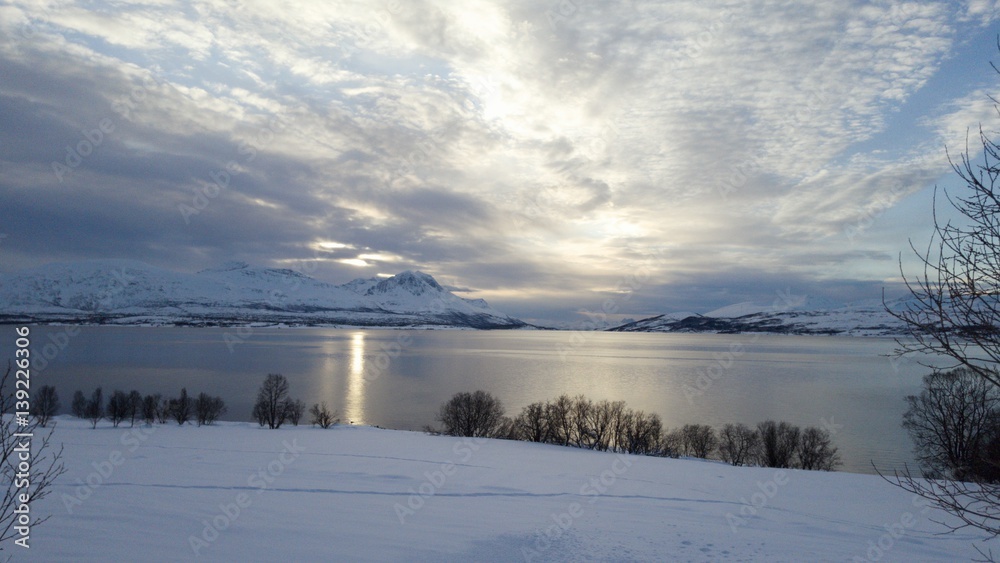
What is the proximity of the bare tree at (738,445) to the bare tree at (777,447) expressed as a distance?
0.47 m

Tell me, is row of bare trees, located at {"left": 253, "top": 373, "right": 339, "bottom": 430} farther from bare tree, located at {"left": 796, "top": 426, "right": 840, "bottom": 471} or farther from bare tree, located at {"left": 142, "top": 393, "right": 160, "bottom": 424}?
bare tree, located at {"left": 796, "top": 426, "right": 840, "bottom": 471}

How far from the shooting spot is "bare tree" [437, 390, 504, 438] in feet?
114

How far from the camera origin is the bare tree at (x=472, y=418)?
34.7 metres

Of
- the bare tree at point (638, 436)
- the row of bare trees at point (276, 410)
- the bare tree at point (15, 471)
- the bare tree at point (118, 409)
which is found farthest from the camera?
the bare tree at point (118, 409)

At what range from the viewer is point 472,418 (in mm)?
35062

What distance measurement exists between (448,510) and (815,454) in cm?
2662

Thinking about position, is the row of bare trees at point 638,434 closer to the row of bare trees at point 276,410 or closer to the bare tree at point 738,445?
the bare tree at point 738,445

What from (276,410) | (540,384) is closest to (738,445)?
(540,384)

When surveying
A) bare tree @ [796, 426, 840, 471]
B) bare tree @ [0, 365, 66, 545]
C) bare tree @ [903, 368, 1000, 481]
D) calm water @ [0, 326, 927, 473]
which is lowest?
calm water @ [0, 326, 927, 473]

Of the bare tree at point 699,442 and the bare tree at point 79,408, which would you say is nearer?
the bare tree at point 699,442

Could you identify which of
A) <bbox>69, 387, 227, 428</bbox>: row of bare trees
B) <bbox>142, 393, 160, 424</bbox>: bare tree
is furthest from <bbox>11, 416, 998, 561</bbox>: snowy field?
Answer: <bbox>142, 393, 160, 424</bbox>: bare tree

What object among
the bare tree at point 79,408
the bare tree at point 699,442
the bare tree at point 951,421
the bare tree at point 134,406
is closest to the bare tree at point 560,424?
the bare tree at point 699,442

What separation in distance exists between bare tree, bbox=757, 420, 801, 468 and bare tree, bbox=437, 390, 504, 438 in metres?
17.4

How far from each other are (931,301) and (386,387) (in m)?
59.1
